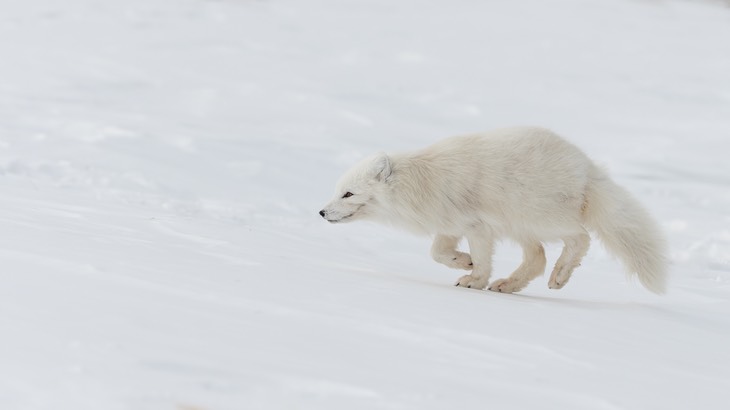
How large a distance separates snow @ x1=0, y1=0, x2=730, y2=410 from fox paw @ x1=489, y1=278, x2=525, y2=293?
0.74 feet

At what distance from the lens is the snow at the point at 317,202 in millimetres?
2857

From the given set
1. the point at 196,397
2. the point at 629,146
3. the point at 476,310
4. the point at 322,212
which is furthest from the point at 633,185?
the point at 196,397

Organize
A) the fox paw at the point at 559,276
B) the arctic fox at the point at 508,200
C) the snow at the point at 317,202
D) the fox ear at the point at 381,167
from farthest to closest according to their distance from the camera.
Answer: the fox paw at the point at 559,276
the fox ear at the point at 381,167
the arctic fox at the point at 508,200
the snow at the point at 317,202

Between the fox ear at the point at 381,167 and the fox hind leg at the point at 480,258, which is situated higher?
the fox ear at the point at 381,167

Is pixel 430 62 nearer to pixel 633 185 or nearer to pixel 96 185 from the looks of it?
pixel 633 185

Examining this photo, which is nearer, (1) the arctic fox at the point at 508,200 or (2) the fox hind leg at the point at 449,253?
(1) the arctic fox at the point at 508,200

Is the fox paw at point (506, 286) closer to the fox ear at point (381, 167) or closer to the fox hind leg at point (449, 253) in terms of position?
the fox hind leg at point (449, 253)

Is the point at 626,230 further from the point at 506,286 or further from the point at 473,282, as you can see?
the point at 473,282

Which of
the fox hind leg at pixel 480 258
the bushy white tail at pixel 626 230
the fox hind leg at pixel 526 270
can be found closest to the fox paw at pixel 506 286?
the fox hind leg at pixel 526 270

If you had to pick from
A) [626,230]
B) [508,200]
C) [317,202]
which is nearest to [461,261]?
[508,200]

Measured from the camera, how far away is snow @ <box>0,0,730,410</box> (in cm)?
286

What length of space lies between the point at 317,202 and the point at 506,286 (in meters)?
3.19

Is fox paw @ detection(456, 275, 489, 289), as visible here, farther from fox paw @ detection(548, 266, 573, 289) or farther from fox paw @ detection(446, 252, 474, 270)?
fox paw @ detection(548, 266, 573, 289)

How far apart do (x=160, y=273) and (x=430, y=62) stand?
12.1 metres
